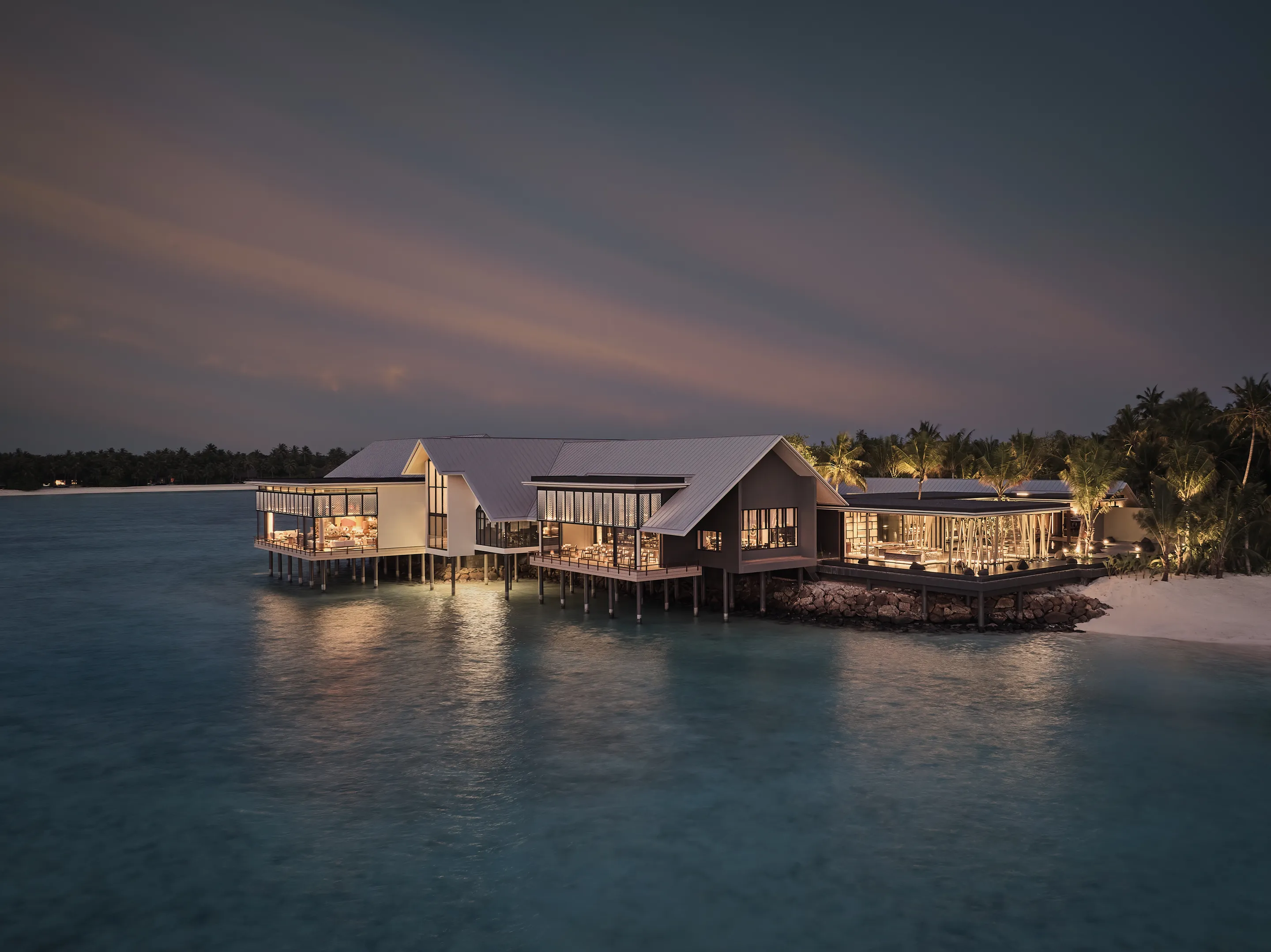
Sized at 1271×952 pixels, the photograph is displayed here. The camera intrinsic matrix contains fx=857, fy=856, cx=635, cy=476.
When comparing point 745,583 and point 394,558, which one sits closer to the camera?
point 745,583

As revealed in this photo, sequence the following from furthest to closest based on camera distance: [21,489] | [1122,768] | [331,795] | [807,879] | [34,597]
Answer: [21,489] → [34,597] → [1122,768] → [331,795] → [807,879]

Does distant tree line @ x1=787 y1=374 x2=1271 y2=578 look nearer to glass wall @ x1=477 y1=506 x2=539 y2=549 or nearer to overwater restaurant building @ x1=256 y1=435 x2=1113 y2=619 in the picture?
overwater restaurant building @ x1=256 y1=435 x2=1113 y2=619

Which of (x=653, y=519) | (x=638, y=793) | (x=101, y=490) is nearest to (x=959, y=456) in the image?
(x=653, y=519)

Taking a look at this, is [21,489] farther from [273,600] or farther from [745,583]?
[745,583]

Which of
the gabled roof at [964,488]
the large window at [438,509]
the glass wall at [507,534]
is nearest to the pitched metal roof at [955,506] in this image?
the gabled roof at [964,488]

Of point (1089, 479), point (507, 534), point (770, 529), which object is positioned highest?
point (1089, 479)

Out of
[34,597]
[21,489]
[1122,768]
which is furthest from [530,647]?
[21,489]

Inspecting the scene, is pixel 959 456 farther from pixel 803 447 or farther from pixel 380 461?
pixel 380 461
